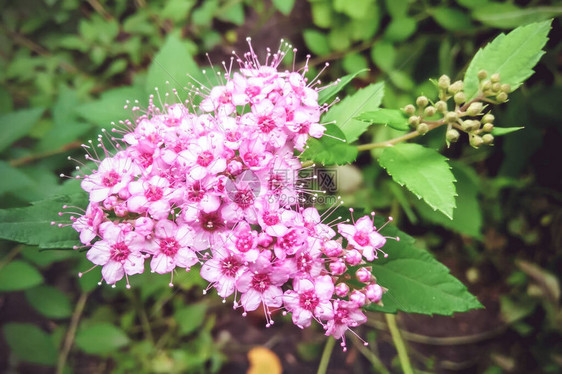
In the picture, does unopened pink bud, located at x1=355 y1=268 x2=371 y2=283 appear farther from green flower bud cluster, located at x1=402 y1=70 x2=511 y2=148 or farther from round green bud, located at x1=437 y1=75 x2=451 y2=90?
round green bud, located at x1=437 y1=75 x2=451 y2=90

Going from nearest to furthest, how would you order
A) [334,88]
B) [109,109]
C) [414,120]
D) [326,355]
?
[414,120], [334,88], [109,109], [326,355]

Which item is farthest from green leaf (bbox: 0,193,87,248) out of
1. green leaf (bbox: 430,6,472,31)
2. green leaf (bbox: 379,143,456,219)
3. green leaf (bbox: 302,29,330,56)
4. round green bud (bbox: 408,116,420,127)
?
green leaf (bbox: 430,6,472,31)

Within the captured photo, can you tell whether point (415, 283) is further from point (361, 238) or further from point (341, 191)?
point (341, 191)

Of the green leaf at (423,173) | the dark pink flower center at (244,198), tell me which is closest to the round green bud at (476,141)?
the green leaf at (423,173)

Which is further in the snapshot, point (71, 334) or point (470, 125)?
point (71, 334)

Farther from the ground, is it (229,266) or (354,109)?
(354,109)

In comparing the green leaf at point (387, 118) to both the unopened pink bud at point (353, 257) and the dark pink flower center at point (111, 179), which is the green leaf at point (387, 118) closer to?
the unopened pink bud at point (353, 257)

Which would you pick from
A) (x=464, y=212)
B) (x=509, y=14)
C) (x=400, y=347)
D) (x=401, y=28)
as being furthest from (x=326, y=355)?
(x=509, y=14)
